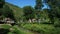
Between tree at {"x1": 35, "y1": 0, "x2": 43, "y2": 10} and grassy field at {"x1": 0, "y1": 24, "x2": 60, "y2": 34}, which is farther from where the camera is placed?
tree at {"x1": 35, "y1": 0, "x2": 43, "y2": 10}

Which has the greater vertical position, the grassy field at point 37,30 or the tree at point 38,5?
the tree at point 38,5

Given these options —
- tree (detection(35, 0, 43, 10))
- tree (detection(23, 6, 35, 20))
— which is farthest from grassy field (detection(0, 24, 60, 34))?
tree (detection(23, 6, 35, 20))

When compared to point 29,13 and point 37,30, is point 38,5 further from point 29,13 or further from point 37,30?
point 37,30

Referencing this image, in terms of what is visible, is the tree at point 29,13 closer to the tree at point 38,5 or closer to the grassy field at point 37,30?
the tree at point 38,5

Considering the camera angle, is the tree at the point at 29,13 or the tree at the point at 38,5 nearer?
the tree at the point at 38,5

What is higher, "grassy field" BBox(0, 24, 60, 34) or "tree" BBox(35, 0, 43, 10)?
"tree" BBox(35, 0, 43, 10)

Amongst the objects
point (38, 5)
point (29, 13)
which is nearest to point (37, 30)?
point (38, 5)

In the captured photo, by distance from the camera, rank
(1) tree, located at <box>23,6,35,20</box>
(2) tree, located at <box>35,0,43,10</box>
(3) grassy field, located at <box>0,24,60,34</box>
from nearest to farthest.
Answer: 1. (3) grassy field, located at <box>0,24,60,34</box>
2. (2) tree, located at <box>35,0,43,10</box>
3. (1) tree, located at <box>23,6,35,20</box>

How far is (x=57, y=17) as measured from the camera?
54.8m

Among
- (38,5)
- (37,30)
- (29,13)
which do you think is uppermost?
(38,5)

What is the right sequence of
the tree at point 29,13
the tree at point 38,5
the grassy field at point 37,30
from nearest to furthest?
the grassy field at point 37,30, the tree at point 38,5, the tree at point 29,13

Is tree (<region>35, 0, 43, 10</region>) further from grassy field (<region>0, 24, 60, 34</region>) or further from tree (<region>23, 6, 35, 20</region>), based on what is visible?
grassy field (<region>0, 24, 60, 34</region>)

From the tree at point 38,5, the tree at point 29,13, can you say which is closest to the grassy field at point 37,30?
the tree at point 38,5

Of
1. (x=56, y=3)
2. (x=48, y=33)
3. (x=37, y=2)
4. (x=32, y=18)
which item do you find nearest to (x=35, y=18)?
(x=32, y=18)
